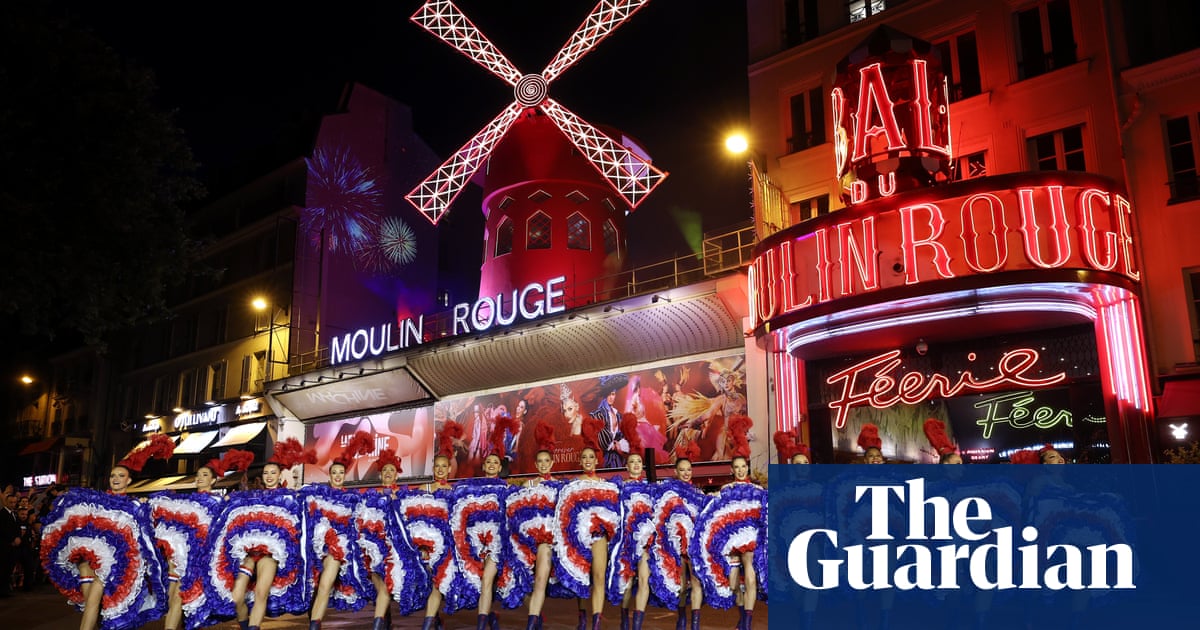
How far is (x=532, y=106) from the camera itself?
24703 mm

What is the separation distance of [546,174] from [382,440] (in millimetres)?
9132

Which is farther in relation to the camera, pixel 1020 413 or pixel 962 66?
pixel 962 66

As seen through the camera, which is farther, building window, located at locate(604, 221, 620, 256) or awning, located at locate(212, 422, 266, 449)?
awning, located at locate(212, 422, 266, 449)

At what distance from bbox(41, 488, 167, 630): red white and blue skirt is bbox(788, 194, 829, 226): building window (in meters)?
12.7

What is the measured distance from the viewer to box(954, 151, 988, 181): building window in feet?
50.0

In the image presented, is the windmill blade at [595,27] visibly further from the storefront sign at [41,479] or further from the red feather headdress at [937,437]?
the storefront sign at [41,479]

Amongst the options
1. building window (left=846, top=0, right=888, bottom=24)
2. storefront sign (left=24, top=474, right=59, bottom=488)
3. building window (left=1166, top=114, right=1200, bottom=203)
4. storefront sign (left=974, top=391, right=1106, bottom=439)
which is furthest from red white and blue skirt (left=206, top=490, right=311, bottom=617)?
storefront sign (left=24, top=474, right=59, bottom=488)

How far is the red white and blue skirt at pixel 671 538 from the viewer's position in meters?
7.96

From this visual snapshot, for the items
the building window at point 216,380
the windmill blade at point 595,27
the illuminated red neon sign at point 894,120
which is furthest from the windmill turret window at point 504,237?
the building window at point 216,380

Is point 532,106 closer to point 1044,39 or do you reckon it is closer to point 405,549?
point 1044,39

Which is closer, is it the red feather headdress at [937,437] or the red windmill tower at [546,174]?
the red feather headdress at [937,437]

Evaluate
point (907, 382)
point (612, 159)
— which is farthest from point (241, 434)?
point (907, 382)

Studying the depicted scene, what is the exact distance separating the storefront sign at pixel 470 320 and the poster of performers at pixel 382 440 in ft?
6.75

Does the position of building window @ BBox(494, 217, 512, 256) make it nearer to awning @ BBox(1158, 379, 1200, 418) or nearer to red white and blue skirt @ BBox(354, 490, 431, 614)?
awning @ BBox(1158, 379, 1200, 418)
